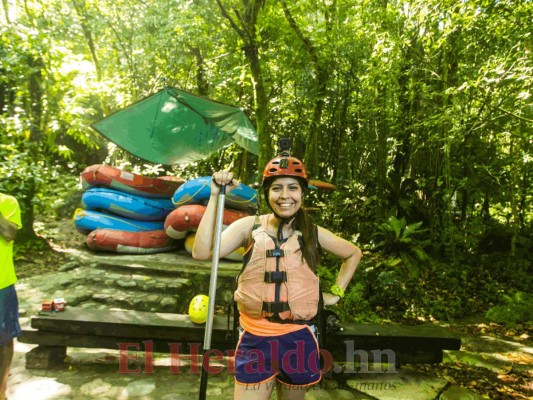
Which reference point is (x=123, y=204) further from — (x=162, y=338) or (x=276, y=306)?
(x=276, y=306)

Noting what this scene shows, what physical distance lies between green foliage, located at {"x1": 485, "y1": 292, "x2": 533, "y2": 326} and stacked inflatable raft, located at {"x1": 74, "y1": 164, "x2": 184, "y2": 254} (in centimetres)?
556

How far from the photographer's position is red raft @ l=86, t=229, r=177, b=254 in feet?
22.0

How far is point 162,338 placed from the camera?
11.8 feet

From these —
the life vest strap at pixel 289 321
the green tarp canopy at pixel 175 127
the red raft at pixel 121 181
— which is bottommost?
the life vest strap at pixel 289 321

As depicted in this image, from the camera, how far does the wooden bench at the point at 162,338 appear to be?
11.6ft

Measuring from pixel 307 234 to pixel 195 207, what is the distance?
4.56 metres

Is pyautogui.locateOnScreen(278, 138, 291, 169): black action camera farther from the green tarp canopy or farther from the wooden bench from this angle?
the green tarp canopy

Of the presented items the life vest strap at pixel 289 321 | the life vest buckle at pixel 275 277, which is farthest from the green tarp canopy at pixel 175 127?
the life vest strap at pixel 289 321

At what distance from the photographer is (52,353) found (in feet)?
11.9

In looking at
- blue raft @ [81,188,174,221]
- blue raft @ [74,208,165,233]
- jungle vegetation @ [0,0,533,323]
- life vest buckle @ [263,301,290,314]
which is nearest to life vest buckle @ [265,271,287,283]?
life vest buckle @ [263,301,290,314]

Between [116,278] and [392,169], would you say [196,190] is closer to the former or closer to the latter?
[116,278]

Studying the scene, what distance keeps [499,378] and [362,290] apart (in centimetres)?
253

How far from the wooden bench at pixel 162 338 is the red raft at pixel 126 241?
10.0 feet

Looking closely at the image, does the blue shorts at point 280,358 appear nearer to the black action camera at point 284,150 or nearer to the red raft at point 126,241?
the black action camera at point 284,150
